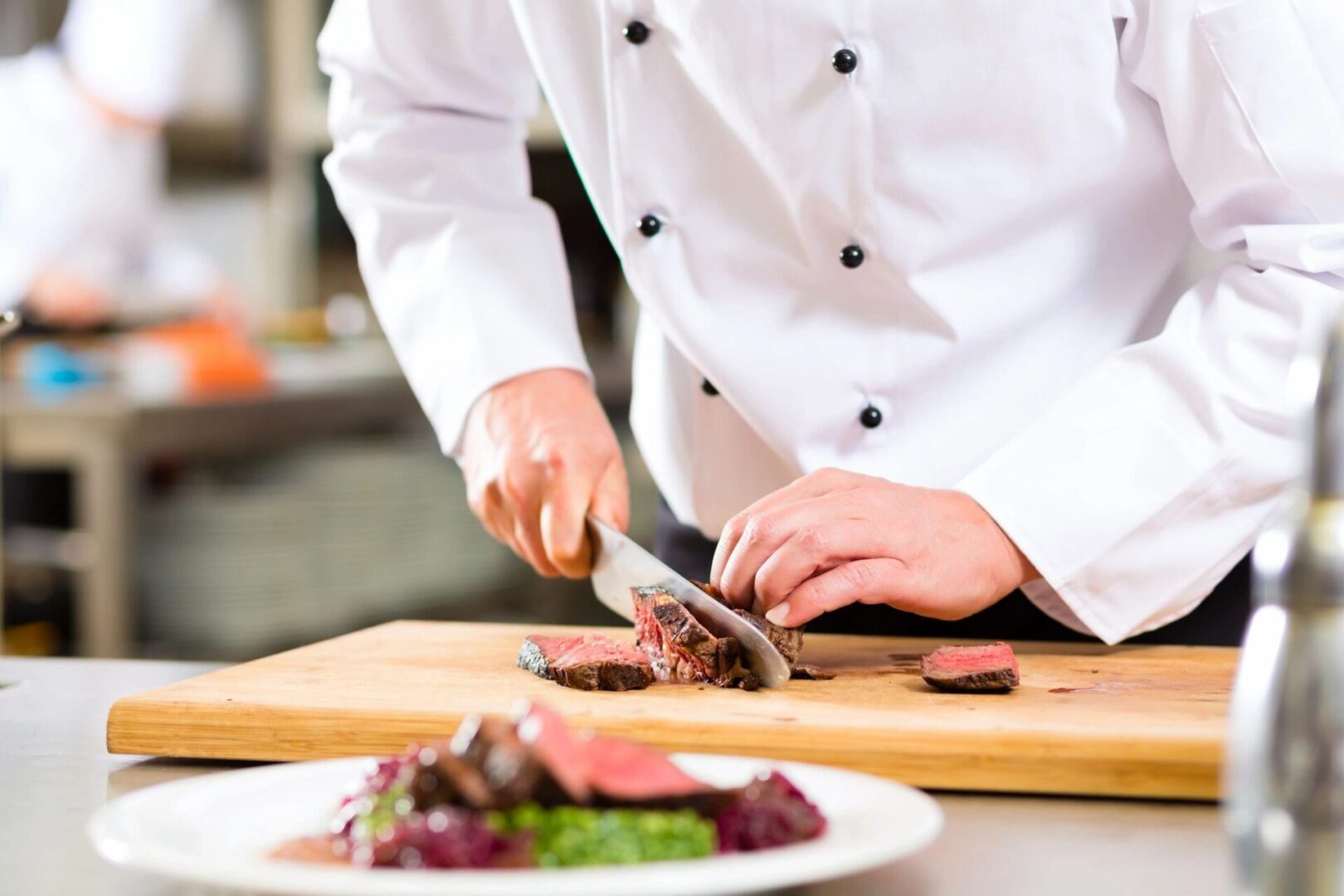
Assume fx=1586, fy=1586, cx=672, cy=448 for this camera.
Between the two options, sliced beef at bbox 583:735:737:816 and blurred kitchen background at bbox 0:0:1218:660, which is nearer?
sliced beef at bbox 583:735:737:816

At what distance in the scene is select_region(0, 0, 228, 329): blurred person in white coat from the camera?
4.95 meters

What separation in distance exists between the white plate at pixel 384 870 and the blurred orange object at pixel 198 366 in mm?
3259

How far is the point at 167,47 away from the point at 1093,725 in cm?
485

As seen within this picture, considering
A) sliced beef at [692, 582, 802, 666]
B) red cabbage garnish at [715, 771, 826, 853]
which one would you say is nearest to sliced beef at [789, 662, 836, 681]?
sliced beef at [692, 582, 802, 666]

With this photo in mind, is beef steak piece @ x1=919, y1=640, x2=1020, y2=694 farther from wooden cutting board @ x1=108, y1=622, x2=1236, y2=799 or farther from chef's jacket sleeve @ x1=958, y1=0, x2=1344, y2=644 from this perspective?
chef's jacket sleeve @ x1=958, y1=0, x2=1344, y2=644

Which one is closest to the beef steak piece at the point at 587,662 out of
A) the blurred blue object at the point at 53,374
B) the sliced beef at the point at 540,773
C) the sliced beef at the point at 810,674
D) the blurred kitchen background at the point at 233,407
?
the sliced beef at the point at 810,674

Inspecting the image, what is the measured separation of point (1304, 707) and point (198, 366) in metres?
3.72

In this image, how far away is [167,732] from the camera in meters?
1.16

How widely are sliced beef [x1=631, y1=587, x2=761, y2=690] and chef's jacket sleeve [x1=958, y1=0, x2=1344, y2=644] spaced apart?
0.26 m

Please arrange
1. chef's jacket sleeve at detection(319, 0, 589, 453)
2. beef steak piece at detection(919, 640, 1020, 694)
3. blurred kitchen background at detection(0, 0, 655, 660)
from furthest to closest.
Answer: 1. blurred kitchen background at detection(0, 0, 655, 660)
2. chef's jacket sleeve at detection(319, 0, 589, 453)
3. beef steak piece at detection(919, 640, 1020, 694)

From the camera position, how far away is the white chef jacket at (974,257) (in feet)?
4.38

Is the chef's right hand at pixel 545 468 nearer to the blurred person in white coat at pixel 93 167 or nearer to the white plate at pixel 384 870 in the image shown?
the white plate at pixel 384 870

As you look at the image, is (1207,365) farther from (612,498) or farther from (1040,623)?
(612,498)

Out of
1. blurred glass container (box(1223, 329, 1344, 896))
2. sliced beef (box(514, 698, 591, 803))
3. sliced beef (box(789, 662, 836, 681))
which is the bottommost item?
sliced beef (box(789, 662, 836, 681))
